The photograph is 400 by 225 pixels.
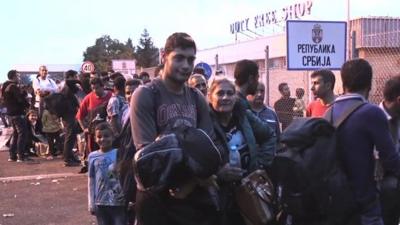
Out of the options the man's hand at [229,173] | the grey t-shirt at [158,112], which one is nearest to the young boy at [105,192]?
the man's hand at [229,173]

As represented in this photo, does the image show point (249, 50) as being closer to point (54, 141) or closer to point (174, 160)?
point (54, 141)

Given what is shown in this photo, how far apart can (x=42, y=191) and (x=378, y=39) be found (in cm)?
2278

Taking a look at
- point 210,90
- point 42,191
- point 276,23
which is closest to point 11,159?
point 42,191

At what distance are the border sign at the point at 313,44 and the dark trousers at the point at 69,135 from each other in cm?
592

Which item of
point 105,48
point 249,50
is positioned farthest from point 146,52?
point 249,50

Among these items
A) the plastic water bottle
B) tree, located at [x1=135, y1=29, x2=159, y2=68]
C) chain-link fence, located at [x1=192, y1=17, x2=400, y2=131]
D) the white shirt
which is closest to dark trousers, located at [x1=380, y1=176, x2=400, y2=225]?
the plastic water bottle

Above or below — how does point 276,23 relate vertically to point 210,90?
above

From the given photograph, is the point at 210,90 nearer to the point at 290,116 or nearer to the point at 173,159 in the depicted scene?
the point at 173,159

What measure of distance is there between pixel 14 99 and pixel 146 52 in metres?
104

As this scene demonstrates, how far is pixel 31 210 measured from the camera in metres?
8.55

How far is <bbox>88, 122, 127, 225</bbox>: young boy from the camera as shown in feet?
18.4

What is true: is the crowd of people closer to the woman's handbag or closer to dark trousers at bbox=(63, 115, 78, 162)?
the woman's handbag

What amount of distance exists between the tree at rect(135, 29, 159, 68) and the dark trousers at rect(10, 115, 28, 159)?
95.2m

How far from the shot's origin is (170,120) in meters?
3.67
